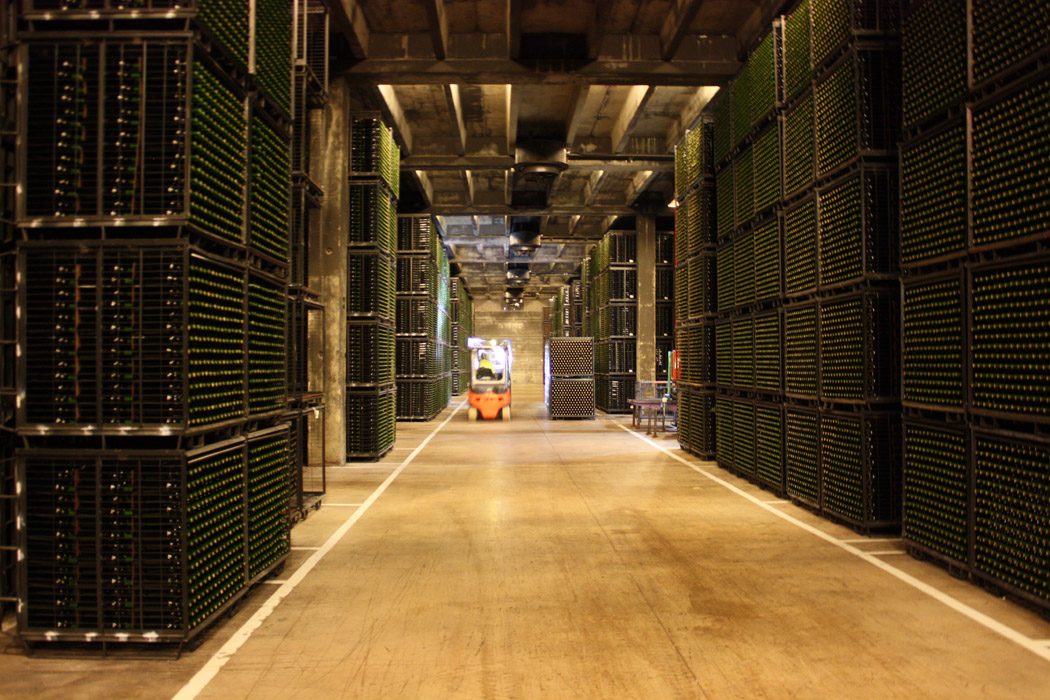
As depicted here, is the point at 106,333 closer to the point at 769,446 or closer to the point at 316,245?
the point at 769,446

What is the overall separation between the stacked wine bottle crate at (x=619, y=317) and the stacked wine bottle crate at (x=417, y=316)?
540 cm

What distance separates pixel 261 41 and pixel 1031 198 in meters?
5.59

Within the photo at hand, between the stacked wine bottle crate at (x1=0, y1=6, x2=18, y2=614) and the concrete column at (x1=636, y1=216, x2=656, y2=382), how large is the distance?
18475mm

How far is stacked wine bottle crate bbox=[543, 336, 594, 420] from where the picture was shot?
21062mm

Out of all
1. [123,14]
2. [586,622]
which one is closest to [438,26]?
[123,14]

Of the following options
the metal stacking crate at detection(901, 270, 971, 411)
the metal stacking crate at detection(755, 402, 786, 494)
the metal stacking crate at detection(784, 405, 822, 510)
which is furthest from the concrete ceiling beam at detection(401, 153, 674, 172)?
the metal stacking crate at detection(901, 270, 971, 411)

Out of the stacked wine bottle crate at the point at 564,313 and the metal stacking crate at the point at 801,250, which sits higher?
the stacked wine bottle crate at the point at 564,313

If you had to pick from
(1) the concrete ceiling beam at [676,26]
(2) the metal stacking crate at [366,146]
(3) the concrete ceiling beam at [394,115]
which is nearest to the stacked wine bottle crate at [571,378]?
(3) the concrete ceiling beam at [394,115]

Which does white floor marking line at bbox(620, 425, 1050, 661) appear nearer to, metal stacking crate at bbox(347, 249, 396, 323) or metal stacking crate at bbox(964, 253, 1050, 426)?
metal stacking crate at bbox(964, 253, 1050, 426)

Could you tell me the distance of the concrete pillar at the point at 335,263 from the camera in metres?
11.6

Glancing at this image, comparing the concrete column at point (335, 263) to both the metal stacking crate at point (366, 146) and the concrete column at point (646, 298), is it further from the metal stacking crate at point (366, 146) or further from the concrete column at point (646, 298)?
the concrete column at point (646, 298)

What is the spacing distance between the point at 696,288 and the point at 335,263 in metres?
6.10

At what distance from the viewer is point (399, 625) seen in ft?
15.0

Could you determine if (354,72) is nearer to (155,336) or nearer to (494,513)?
(494,513)
